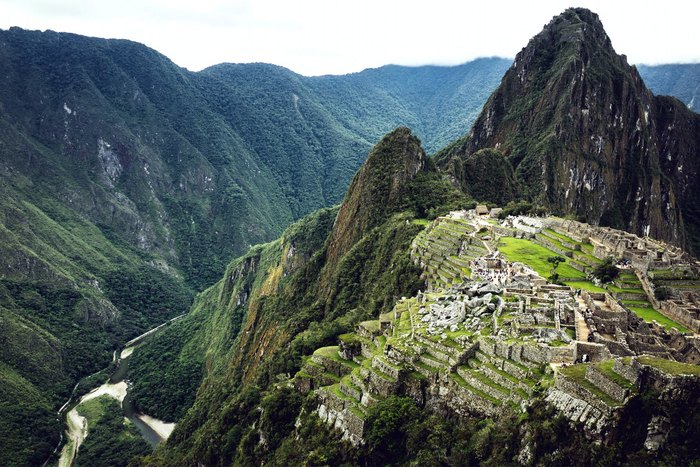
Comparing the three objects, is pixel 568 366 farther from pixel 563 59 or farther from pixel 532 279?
pixel 563 59

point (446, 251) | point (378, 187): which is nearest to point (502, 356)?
point (446, 251)

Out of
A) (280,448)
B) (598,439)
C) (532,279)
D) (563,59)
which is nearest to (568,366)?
(598,439)

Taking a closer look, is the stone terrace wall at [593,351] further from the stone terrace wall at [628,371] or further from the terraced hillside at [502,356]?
the stone terrace wall at [628,371]

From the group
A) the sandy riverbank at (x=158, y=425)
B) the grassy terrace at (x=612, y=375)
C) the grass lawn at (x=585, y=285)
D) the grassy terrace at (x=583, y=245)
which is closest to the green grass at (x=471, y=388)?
the grassy terrace at (x=612, y=375)

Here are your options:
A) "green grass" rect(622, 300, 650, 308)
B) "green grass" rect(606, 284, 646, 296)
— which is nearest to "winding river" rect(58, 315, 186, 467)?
"green grass" rect(606, 284, 646, 296)

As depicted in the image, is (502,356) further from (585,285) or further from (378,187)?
(378,187)

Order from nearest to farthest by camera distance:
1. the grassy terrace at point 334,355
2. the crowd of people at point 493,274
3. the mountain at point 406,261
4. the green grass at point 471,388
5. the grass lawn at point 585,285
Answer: the green grass at point 471,388 → the mountain at point 406,261 → the grassy terrace at point 334,355 → the crowd of people at point 493,274 → the grass lawn at point 585,285

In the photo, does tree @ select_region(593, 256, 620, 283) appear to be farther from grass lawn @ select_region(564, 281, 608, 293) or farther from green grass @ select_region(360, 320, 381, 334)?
green grass @ select_region(360, 320, 381, 334)
